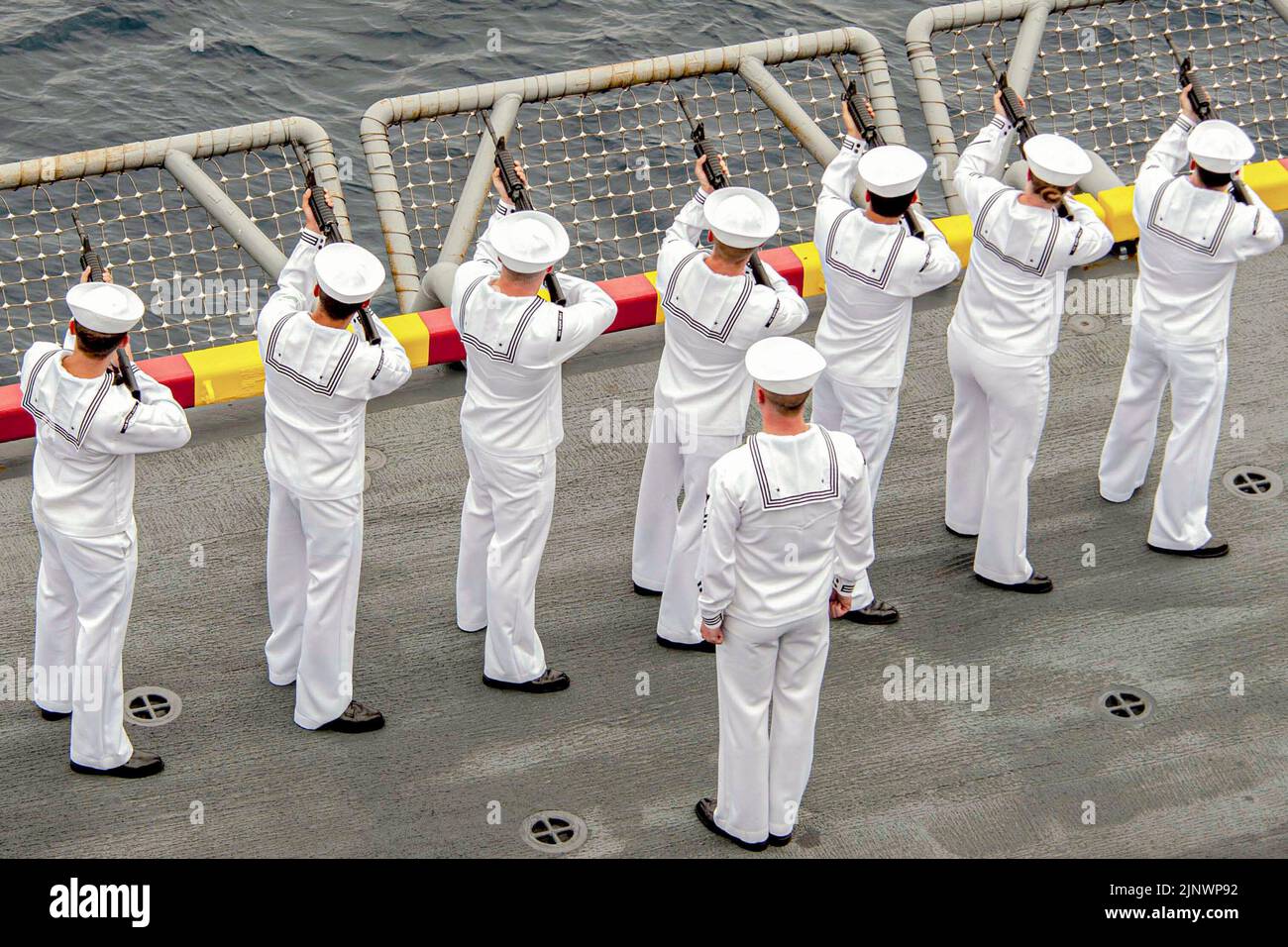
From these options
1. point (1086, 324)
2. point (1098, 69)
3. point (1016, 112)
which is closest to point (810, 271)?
point (1086, 324)

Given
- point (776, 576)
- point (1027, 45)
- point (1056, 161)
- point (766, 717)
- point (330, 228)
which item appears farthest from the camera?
point (1027, 45)

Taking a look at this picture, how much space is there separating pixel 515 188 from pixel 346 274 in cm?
104

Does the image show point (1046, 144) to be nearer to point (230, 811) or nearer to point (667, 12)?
point (230, 811)

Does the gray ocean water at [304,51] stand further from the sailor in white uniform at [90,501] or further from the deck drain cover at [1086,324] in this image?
the sailor in white uniform at [90,501]

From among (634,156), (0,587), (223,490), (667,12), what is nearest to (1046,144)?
(223,490)

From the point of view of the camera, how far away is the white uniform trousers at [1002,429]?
7.69 metres

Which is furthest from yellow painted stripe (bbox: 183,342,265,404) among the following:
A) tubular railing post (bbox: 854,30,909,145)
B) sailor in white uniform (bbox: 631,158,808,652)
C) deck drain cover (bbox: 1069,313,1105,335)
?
deck drain cover (bbox: 1069,313,1105,335)

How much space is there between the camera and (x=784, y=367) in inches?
236

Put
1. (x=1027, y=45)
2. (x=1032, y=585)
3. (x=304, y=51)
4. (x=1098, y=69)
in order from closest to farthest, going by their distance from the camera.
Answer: (x=1032, y=585)
(x=1027, y=45)
(x=1098, y=69)
(x=304, y=51)

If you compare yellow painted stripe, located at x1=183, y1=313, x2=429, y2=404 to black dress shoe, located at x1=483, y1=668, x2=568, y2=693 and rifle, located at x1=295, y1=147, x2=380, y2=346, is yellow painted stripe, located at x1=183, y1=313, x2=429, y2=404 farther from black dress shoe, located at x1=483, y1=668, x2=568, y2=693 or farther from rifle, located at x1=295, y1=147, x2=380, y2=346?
black dress shoe, located at x1=483, y1=668, x2=568, y2=693

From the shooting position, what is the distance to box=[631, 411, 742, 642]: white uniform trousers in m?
7.39

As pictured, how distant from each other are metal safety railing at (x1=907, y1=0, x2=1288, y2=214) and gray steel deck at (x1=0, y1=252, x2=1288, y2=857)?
2.29 meters

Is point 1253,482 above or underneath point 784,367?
underneath

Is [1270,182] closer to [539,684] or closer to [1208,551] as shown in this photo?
[1208,551]
